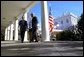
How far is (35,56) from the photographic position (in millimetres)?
5004

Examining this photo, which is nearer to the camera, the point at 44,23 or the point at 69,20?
the point at 44,23

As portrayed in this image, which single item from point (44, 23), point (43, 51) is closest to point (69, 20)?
point (44, 23)

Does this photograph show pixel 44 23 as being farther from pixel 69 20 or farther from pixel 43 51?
pixel 69 20

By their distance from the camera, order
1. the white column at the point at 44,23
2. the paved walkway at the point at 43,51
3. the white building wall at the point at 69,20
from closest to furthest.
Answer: the paved walkway at the point at 43,51 < the white column at the point at 44,23 < the white building wall at the point at 69,20

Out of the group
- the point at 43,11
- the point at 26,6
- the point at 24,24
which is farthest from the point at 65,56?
the point at 26,6

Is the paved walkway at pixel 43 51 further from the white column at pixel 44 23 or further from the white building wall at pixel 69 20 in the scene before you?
the white building wall at pixel 69 20

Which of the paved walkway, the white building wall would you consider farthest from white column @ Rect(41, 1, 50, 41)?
the white building wall

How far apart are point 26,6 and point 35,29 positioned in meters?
14.9

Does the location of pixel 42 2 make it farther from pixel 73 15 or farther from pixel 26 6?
pixel 73 15

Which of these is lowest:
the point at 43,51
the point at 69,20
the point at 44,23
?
the point at 43,51

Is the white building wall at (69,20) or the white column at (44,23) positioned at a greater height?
the white building wall at (69,20)

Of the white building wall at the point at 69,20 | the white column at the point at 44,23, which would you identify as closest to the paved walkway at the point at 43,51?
the white column at the point at 44,23

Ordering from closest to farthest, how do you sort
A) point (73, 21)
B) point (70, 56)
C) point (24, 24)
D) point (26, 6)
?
point (70, 56)
point (24, 24)
point (26, 6)
point (73, 21)

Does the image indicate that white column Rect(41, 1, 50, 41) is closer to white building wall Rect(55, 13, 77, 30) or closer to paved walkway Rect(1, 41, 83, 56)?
paved walkway Rect(1, 41, 83, 56)
